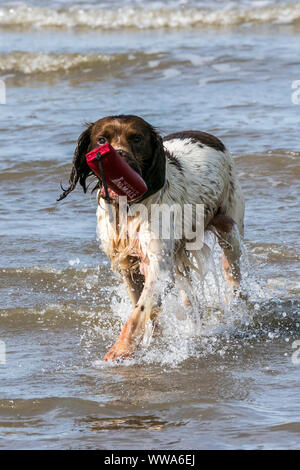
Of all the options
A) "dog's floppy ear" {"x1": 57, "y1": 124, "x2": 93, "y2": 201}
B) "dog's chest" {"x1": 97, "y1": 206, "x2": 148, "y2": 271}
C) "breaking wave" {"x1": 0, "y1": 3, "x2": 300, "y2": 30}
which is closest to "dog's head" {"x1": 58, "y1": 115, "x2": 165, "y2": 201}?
"dog's floppy ear" {"x1": 57, "y1": 124, "x2": 93, "y2": 201}

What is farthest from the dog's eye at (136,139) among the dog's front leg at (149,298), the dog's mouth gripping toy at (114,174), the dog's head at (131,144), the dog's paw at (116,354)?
the dog's paw at (116,354)

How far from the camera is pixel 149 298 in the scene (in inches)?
213

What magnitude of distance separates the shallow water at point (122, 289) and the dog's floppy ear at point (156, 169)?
3.34ft

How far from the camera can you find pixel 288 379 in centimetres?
518

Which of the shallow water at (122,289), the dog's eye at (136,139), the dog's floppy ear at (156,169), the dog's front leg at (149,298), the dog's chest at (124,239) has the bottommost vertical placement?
the shallow water at (122,289)

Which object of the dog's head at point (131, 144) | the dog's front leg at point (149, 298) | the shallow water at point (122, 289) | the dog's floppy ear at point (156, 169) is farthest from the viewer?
the dog's front leg at point (149, 298)

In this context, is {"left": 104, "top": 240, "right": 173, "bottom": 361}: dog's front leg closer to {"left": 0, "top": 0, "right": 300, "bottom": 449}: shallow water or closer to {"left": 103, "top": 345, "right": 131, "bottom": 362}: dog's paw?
{"left": 103, "top": 345, "right": 131, "bottom": 362}: dog's paw

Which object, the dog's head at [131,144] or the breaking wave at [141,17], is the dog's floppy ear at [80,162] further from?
the breaking wave at [141,17]

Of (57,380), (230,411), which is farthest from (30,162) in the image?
(230,411)

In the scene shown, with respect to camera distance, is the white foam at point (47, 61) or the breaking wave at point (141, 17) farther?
the breaking wave at point (141, 17)

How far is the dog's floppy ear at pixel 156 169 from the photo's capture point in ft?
17.4

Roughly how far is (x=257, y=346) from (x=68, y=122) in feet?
20.1

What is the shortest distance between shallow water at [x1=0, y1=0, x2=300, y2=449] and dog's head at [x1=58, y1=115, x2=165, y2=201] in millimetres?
1099
